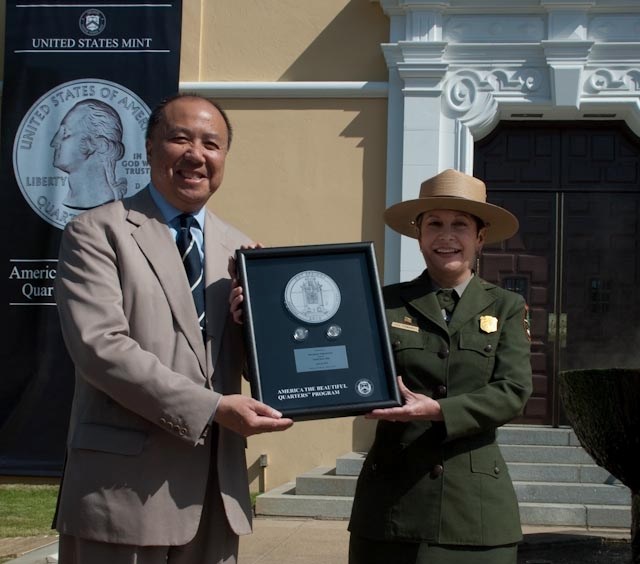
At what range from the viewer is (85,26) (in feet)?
34.6

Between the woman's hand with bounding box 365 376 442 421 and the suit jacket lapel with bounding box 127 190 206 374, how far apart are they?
539mm

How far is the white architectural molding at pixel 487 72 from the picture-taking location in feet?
32.7

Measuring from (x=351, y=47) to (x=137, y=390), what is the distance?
8.30 metres

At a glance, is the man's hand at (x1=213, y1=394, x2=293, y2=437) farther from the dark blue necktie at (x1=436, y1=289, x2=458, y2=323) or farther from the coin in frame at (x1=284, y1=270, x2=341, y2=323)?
the dark blue necktie at (x1=436, y1=289, x2=458, y2=323)

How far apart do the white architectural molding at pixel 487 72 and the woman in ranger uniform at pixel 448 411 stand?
261 inches

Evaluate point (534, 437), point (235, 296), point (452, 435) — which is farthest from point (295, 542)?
point (235, 296)

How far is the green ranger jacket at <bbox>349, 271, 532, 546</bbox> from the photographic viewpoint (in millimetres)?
3125

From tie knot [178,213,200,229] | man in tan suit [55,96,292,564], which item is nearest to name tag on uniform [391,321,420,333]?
man in tan suit [55,96,292,564]

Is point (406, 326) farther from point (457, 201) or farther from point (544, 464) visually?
point (544, 464)

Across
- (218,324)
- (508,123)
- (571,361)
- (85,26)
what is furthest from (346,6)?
(218,324)

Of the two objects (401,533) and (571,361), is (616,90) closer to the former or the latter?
(571,361)

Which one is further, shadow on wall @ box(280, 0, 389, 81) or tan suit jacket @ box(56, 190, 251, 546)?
shadow on wall @ box(280, 0, 389, 81)

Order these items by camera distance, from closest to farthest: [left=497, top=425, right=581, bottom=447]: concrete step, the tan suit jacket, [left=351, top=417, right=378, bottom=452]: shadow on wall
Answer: the tan suit jacket, [left=497, top=425, right=581, bottom=447]: concrete step, [left=351, top=417, right=378, bottom=452]: shadow on wall

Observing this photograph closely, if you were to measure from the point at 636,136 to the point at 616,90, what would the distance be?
22.6 inches
